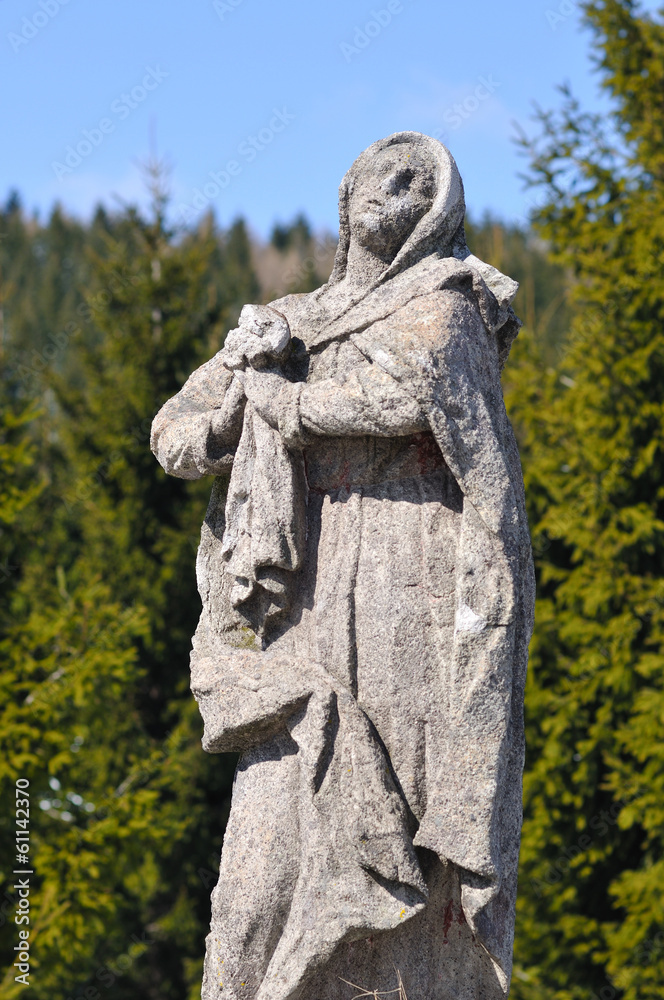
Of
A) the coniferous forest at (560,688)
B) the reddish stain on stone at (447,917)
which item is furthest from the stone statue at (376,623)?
the coniferous forest at (560,688)

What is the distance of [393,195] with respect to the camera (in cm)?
384

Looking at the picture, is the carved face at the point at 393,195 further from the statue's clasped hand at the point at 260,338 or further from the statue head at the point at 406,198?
the statue's clasped hand at the point at 260,338

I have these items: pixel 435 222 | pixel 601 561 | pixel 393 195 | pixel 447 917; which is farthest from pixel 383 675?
pixel 601 561

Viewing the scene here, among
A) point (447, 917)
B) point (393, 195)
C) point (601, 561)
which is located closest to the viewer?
point (447, 917)

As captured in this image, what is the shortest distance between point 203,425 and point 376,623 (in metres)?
0.99

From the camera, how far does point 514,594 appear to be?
11.8 feet

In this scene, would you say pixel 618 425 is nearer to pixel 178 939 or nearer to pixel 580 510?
pixel 580 510

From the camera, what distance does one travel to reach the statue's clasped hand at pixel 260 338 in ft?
12.4

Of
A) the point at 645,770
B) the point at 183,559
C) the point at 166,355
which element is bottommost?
the point at 645,770

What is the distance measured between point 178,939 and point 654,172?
10.6 metres

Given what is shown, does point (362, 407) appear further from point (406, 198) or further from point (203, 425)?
point (406, 198)

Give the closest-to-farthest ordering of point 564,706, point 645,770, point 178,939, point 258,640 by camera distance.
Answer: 1. point 258,640
2. point 645,770
3. point 564,706
4. point 178,939

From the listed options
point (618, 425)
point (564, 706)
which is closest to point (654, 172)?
point (618, 425)

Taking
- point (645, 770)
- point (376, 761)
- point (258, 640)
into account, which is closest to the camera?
point (376, 761)
